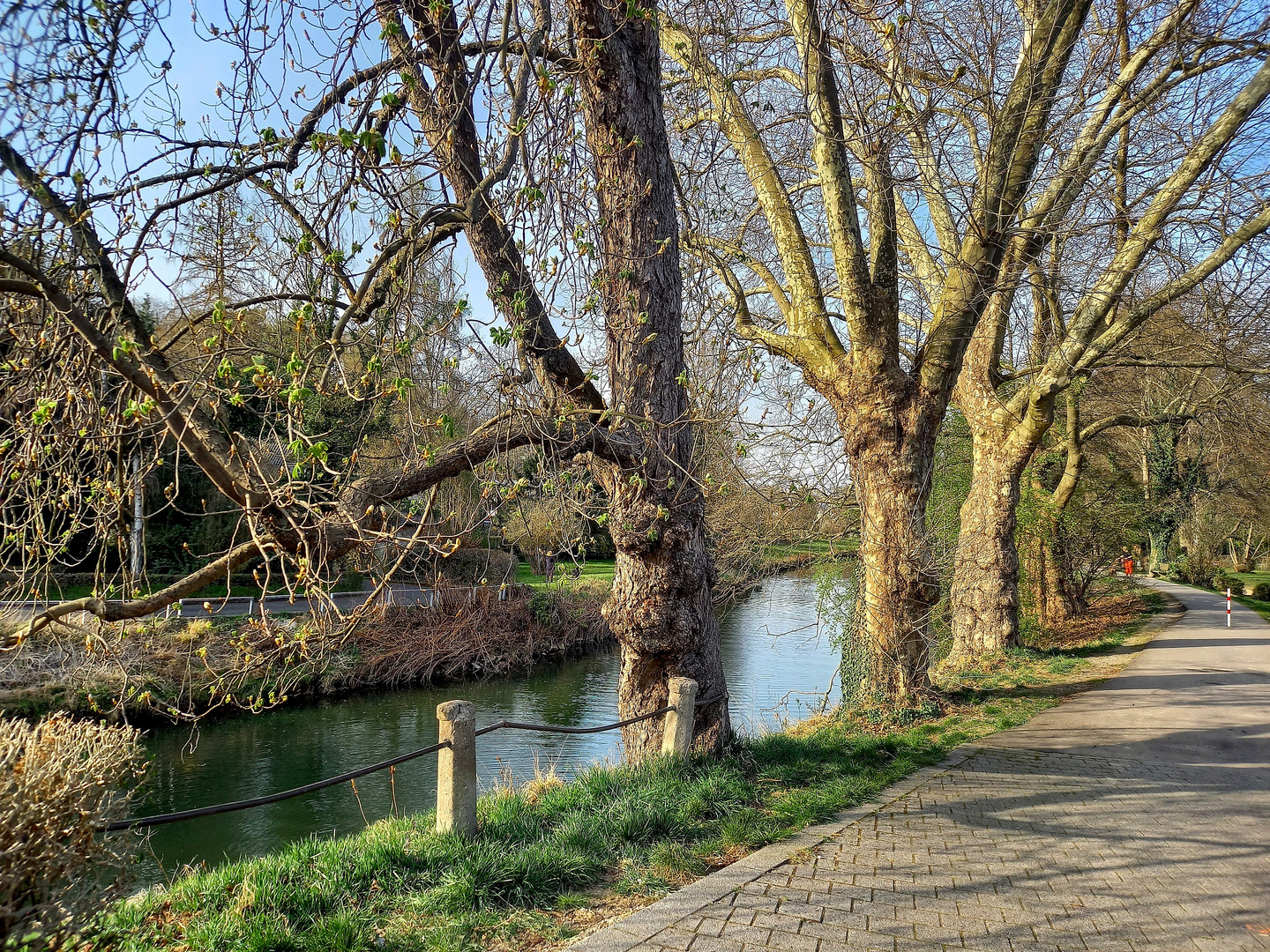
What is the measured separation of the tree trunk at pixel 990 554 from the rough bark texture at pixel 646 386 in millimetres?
8639

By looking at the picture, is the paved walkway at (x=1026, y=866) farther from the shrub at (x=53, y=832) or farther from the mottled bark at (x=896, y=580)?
the shrub at (x=53, y=832)

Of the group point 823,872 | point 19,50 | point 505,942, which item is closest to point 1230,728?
point 823,872

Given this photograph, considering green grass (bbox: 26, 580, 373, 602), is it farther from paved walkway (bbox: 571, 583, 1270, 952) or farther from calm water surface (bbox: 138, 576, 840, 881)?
paved walkway (bbox: 571, 583, 1270, 952)

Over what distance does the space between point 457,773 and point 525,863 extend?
2.39 ft

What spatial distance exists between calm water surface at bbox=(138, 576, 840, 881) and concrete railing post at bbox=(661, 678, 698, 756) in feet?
8.04

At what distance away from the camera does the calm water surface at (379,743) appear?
11.1m

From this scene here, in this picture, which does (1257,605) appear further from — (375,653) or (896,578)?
(375,653)

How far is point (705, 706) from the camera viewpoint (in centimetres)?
706

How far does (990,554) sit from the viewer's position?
14.3 m

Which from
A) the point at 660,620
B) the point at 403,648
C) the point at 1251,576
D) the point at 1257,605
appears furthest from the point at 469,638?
the point at 1251,576

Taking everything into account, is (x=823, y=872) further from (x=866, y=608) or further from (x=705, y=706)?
(x=866, y=608)

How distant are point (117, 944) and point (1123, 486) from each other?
1098 inches

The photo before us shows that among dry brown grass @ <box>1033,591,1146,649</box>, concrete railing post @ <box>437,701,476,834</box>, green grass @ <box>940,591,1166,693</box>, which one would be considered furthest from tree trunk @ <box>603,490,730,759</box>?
dry brown grass @ <box>1033,591,1146,649</box>

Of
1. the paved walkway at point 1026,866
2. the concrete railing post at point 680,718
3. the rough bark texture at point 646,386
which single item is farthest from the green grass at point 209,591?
the paved walkway at point 1026,866
